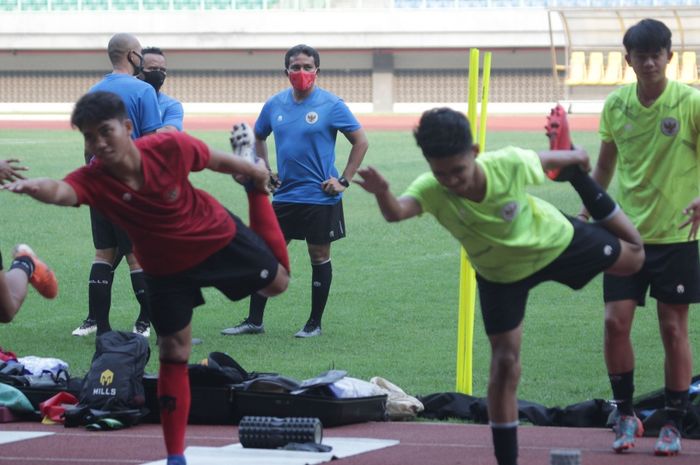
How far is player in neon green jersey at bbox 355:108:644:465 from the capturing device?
507 cm

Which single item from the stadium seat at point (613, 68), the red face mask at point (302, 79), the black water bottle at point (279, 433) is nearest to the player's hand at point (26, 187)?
the black water bottle at point (279, 433)

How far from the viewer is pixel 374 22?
46.8 meters

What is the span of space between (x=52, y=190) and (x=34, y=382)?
265cm

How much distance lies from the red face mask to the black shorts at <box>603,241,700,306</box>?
166 inches

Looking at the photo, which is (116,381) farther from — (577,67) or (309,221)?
(577,67)

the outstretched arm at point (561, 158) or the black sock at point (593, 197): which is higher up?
the outstretched arm at point (561, 158)

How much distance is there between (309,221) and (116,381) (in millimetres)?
3075

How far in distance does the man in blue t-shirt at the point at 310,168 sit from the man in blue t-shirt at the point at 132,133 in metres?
1.03

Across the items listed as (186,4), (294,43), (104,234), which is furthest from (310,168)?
(186,4)

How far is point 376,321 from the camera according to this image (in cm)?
1042

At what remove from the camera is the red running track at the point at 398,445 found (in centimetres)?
596

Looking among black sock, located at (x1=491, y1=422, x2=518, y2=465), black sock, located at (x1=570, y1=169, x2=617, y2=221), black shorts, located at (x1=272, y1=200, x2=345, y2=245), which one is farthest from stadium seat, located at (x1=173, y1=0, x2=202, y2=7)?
black sock, located at (x1=491, y1=422, x2=518, y2=465)

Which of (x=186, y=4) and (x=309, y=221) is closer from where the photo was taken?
(x=309, y=221)

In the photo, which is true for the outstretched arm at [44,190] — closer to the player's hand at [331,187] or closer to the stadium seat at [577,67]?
the player's hand at [331,187]
